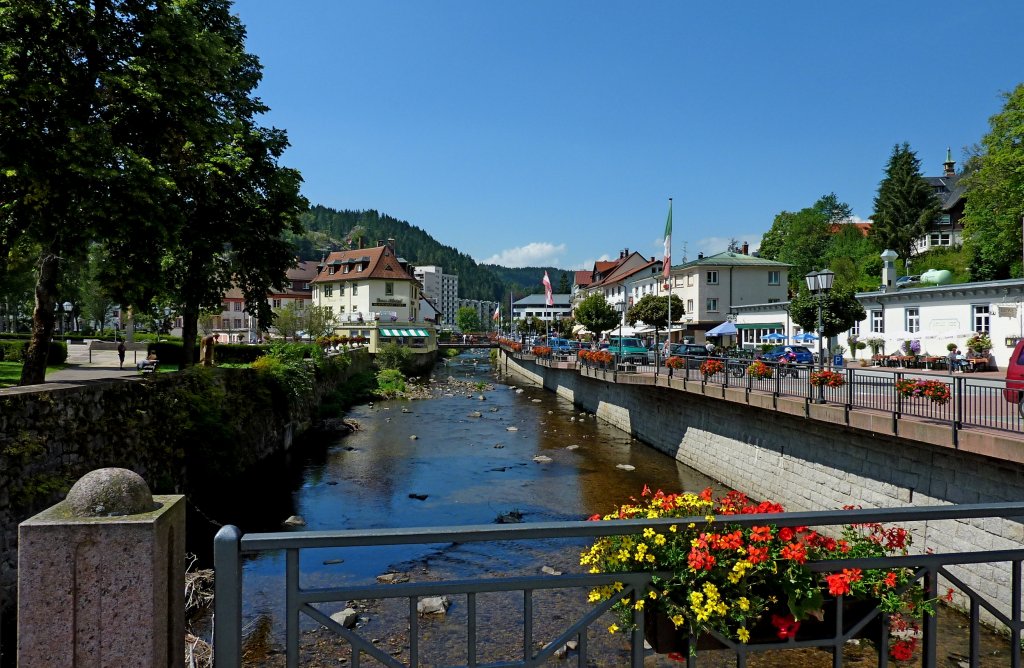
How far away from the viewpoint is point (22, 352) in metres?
25.2

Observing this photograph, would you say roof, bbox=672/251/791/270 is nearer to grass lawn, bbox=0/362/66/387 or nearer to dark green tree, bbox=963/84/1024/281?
dark green tree, bbox=963/84/1024/281

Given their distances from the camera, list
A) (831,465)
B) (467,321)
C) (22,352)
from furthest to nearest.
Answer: (467,321), (22,352), (831,465)

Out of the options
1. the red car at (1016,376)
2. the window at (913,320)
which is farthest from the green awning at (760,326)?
the red car at (1016,376)

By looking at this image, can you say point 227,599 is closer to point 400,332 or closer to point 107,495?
point 107,495

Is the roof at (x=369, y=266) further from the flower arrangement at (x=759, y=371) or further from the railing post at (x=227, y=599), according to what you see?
the railing post at (x=227, y=599)

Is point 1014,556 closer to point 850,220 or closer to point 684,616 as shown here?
point 684,616

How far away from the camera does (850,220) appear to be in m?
88.4

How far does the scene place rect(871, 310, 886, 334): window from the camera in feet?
99.8

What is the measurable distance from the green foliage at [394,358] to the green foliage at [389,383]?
3503 mm

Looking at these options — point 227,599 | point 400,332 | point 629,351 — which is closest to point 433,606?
point 227,599

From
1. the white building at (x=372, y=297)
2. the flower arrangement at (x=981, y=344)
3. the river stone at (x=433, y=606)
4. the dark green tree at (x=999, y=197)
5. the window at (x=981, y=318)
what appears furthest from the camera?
the white building at (x=372, y=297)

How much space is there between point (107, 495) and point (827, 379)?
13945 millimetres

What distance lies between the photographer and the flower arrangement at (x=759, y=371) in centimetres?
1639

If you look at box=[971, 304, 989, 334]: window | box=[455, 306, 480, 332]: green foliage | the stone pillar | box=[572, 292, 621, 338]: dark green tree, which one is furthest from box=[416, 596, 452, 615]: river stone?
box=[455, 306, 480, 332]: green foliage
